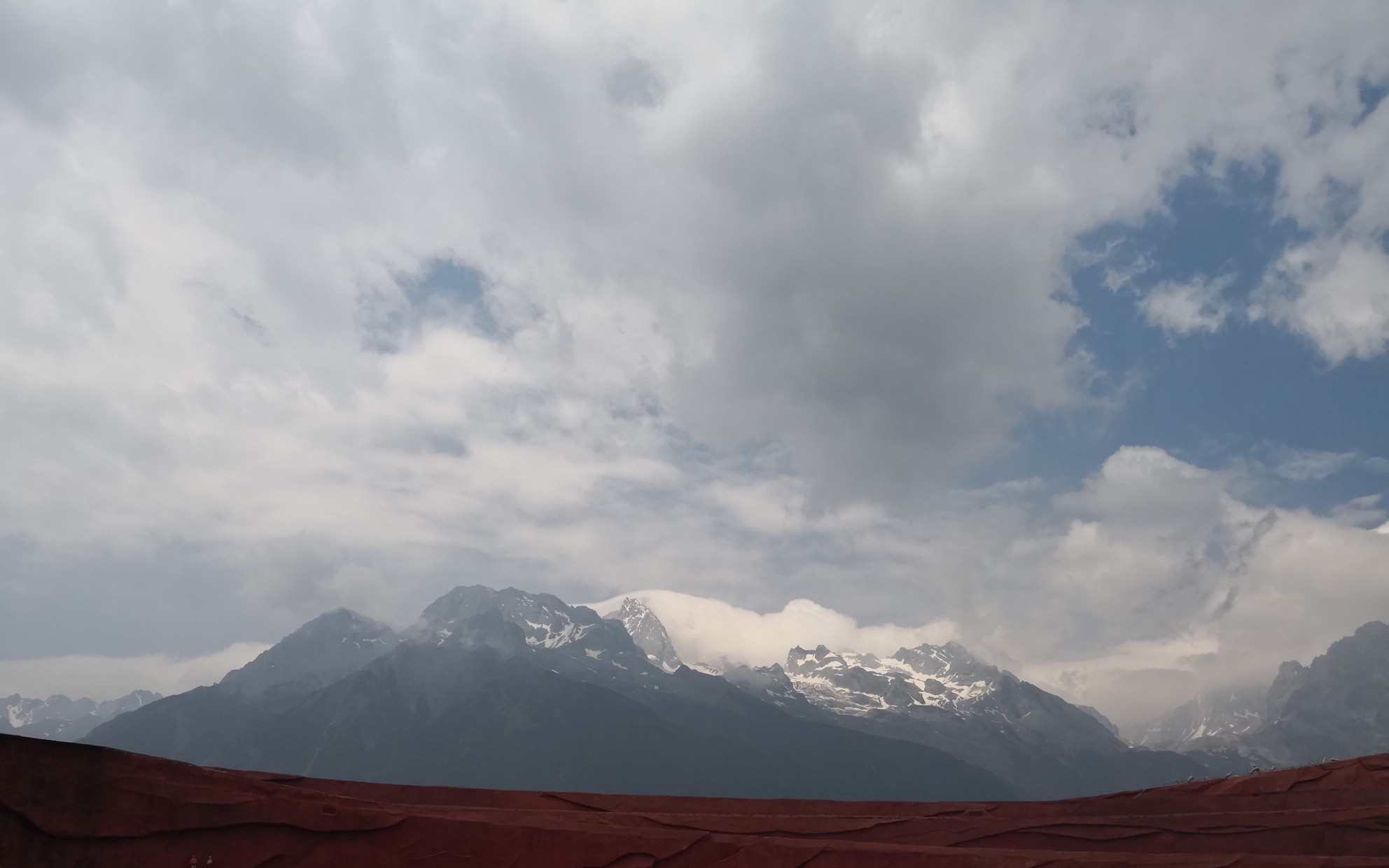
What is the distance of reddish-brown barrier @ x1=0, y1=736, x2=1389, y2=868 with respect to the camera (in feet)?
45.5

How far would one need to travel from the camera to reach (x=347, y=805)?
53.0 ft

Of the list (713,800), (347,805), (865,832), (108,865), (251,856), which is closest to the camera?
(108,865)

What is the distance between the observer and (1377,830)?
1983cm

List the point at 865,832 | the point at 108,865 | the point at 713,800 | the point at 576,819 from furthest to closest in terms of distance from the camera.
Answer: the point at 713,800 → the point at 865,832 → the point at 576,819 → the point at 108,865

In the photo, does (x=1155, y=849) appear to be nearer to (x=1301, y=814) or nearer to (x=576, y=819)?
(x=1301, y=814)

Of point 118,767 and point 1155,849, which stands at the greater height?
point 118,767

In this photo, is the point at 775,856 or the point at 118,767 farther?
the point at 775,856

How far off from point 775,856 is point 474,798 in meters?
7.74

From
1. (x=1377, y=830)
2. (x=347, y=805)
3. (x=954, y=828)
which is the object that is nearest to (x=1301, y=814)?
(x=1377, y=830)

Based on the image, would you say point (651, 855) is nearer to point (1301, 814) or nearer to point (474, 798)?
point (474, 798)

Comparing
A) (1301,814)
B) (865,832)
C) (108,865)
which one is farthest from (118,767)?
(1301,814)

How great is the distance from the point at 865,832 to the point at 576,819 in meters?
6.38

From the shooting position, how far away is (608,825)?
17.8 metres

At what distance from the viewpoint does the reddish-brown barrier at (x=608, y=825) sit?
1388 centimetres
